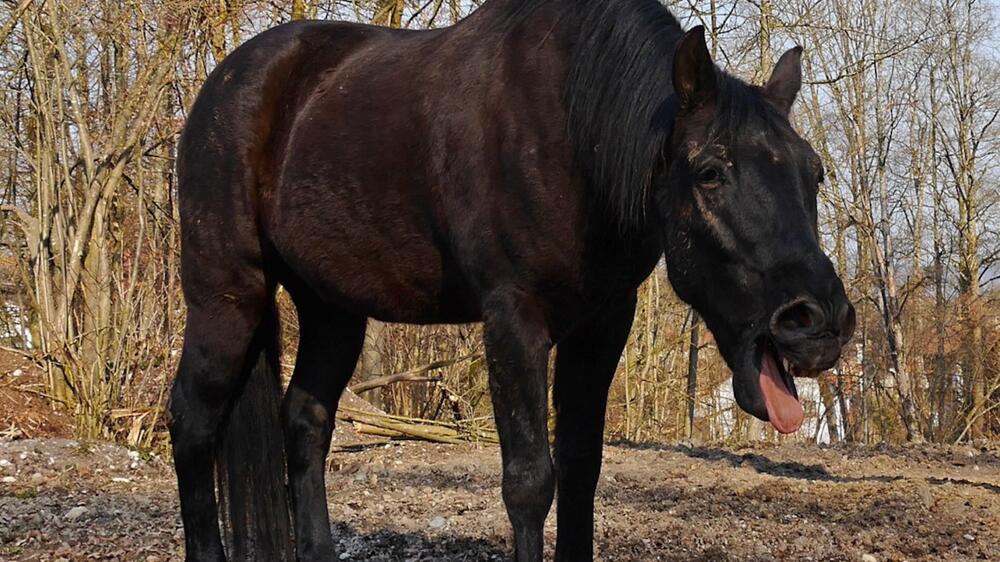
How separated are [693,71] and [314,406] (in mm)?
2149

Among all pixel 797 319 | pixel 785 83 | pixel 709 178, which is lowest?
pixel 797 319

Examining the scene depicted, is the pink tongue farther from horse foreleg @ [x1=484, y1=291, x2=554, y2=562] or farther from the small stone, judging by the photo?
the small stone

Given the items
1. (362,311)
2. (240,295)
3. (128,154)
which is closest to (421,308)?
(362,311)

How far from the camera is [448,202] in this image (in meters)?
3.12

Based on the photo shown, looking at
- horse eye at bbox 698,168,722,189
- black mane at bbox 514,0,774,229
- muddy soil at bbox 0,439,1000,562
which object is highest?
black mane at bbox 514,0,774,229

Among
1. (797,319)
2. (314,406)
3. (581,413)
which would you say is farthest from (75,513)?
(797,319)

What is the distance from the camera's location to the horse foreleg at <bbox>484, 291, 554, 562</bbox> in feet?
9.55

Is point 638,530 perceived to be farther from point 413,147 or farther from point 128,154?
point 128,154

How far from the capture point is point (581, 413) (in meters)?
3.41

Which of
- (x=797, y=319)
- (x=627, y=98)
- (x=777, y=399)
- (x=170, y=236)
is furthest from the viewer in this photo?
(x=170, y=236)

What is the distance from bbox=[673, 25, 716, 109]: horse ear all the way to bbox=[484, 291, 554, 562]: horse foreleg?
73cm

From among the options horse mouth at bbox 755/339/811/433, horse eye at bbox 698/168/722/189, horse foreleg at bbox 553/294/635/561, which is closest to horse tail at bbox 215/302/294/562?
horse foreleg at bbox 553/294/635/561

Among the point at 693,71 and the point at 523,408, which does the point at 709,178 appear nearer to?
the point at 693,71

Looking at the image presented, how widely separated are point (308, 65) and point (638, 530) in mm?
2576
